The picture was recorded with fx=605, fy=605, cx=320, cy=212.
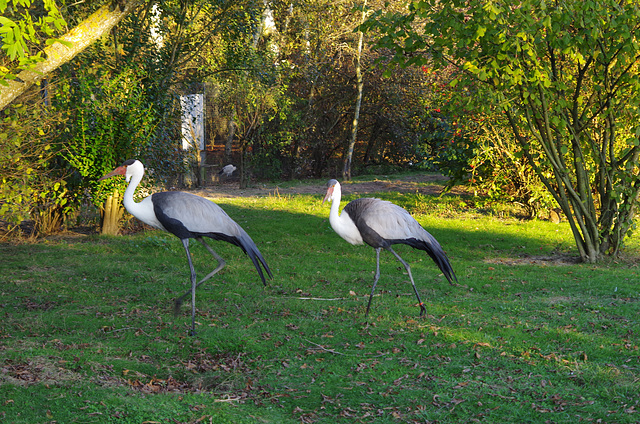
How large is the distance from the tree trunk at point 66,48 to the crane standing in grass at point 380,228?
9.78ft

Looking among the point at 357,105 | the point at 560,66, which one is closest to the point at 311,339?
the point at 560,66

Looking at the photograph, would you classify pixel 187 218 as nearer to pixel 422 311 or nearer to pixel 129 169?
pixel 129 169

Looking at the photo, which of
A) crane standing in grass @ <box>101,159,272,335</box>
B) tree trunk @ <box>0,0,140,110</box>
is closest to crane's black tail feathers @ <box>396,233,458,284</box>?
crane standing in grass @ <box>101,159,272,335</box>

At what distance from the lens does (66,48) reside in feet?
18.1

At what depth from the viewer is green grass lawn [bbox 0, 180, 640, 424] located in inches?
171

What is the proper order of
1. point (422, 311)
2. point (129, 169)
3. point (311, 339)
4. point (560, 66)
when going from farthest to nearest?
point (560, 66)
point (129, 169)
point (422, 311)
point (311, 339)

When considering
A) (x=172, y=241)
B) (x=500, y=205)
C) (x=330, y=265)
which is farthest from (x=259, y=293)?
(x=500, y=205)

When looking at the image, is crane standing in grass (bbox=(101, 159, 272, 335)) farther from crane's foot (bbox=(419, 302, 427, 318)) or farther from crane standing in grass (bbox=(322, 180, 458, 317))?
crane's foot (bbox=(419, 302, 427, 318))

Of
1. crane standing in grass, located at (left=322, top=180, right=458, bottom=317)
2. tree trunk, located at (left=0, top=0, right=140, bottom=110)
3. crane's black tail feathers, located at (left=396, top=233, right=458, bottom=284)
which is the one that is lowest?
crane's black tail feathers, located at (left=396, top=233, right=458, bottom=284)

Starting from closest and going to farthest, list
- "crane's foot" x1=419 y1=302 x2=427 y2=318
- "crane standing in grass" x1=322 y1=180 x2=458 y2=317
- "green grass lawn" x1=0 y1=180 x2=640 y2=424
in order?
"green grass lawn" x1=0 y1=180 x2=640 y2=424
"crane's foot" x1=419 y1=302 x2=427 y2=318
"crane standing in grass" x1=322 y1=180 x2=458 y2=317

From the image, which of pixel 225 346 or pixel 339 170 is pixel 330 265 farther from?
pixel 339 170

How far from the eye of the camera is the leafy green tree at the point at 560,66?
731 cm

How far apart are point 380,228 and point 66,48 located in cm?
356

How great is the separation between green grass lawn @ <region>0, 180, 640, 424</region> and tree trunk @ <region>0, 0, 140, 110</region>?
220 cm
